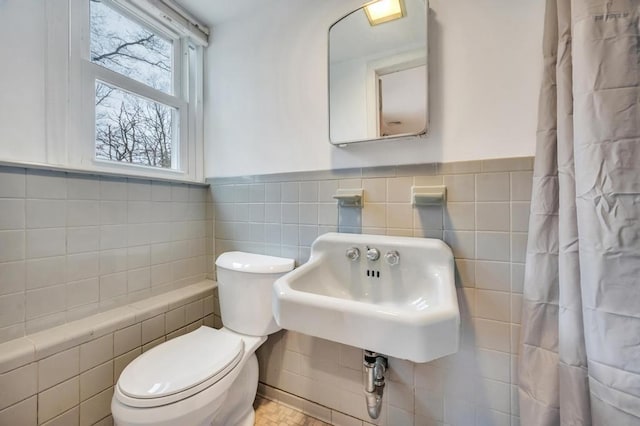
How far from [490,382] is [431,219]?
64 cm

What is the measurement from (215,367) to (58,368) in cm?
55

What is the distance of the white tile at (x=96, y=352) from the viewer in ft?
3.30

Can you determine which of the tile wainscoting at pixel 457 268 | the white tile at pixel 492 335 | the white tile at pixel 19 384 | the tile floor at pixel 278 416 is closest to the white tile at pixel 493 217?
the tile wainscoting at pixel 457 268

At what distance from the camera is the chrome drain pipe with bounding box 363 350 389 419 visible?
3.28ft

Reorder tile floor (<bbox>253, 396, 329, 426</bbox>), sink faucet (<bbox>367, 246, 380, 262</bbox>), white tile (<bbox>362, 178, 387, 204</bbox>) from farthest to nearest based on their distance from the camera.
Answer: tile floor (<bbox>253, 396, 329, 426</bbox>), white tile (<bbox>362, 178, 387, 204</bbox>), sink faucet (<bbox>367, 246, 380, 262</bbox>)

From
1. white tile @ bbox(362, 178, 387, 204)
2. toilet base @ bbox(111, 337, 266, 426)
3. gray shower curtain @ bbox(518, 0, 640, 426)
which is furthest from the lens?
white tile @ bbox(362, 178, 387, 204)

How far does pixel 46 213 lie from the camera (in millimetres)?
999

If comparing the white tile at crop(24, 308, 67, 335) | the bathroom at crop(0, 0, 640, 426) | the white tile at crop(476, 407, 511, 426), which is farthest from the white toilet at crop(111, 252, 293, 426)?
the white tile at crop(476, 407, 511, 426)

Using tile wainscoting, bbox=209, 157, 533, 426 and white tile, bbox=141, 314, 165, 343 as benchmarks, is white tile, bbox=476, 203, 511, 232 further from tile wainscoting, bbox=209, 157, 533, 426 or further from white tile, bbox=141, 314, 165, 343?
white tile, bbox=141, 314, 165, 343

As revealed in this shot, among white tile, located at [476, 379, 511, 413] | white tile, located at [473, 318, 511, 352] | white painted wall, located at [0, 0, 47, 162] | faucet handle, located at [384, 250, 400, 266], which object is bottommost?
white tile, located at [476, 379, 511, 413]

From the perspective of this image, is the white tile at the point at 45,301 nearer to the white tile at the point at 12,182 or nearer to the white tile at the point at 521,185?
the white tile at the point at 12,182

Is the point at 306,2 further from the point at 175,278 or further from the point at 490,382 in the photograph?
the point at 490,382

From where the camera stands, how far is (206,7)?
1.47 meters

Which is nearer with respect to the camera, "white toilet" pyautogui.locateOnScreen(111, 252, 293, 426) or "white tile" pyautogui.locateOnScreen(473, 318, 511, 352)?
"white toilet" pyautogui.locateOnScreen(111, 252, 293, 426)
